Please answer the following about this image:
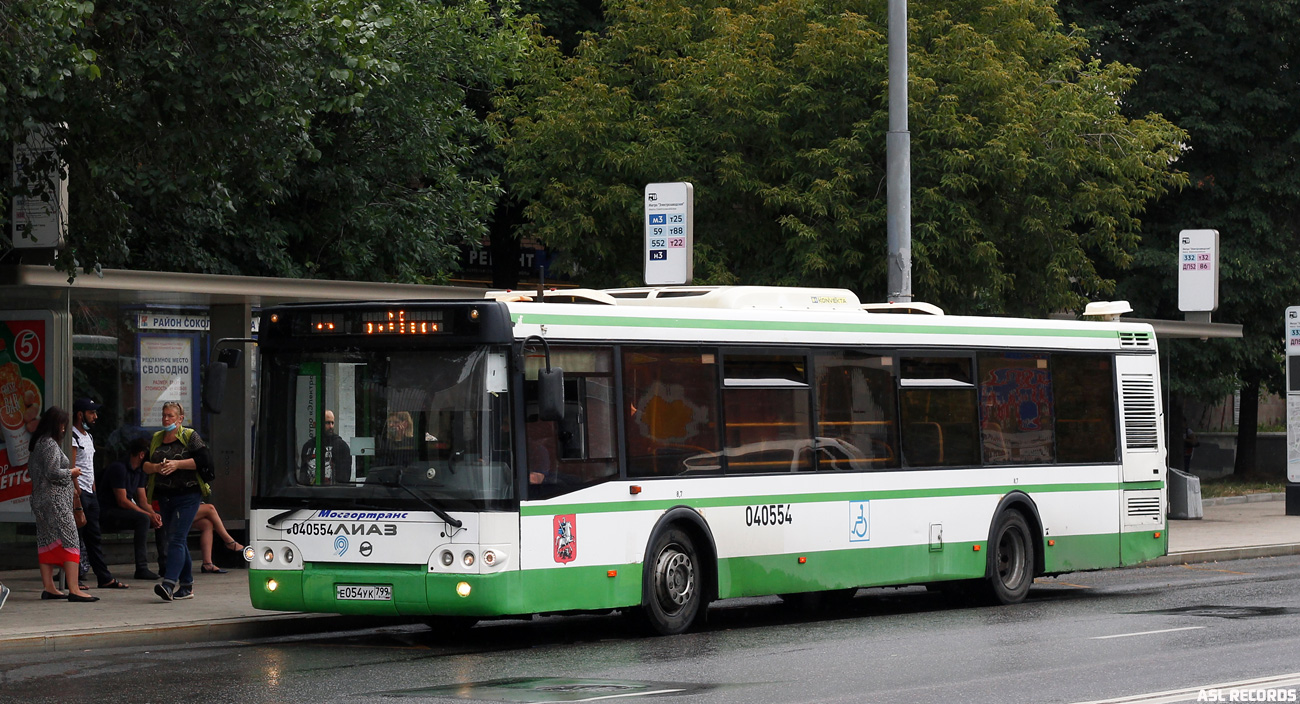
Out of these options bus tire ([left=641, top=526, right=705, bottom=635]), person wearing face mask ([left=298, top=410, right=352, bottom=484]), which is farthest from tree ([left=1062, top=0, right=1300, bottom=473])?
person wearing face mask ([left=298, top=410, right=352, bottom=484])

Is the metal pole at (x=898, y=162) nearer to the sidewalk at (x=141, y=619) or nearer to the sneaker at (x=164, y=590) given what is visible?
the sidewalk at (x=141, y=619)

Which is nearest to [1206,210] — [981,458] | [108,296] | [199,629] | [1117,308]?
[1117,308]

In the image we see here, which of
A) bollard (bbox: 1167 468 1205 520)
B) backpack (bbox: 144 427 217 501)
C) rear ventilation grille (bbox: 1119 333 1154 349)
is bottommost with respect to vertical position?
bollard (bbox: 1167 468 1205 520)

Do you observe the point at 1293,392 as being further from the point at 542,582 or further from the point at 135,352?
the point at 542,582

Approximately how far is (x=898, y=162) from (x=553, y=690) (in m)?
10.7

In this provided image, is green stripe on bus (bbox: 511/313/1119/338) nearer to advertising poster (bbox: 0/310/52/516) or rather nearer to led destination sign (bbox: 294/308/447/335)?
led destination sign (bbox: 294/308/447/335)

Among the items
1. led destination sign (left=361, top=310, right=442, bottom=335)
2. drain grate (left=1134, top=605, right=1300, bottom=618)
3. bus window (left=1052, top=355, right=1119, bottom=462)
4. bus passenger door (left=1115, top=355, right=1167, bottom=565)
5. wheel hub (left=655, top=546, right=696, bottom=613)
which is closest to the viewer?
led destination sign (left=361, top=310, right=442, bottom=335)

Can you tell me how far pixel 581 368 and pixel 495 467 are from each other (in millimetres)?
1161

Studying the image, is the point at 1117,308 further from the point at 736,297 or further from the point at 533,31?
the point at 533,31

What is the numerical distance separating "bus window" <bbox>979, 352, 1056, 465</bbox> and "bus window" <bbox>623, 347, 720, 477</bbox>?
11.7 feet

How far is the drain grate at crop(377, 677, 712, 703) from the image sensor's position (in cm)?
991

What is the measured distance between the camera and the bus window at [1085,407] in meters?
17.2

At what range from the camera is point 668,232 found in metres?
19.2

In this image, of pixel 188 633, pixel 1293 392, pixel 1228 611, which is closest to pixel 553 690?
pixel 188 633
